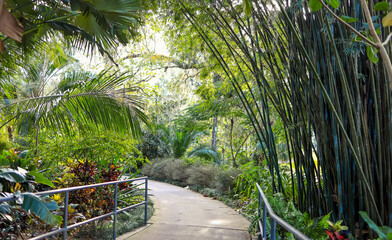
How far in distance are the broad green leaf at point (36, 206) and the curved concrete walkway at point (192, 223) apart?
7.27 feet

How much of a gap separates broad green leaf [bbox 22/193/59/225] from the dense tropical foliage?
2cm

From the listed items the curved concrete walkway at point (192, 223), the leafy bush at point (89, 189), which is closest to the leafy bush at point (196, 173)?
the curved concrete walkway at point (192, 223)

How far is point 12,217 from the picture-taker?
13.2ft

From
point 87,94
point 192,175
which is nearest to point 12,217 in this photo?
point 87,94

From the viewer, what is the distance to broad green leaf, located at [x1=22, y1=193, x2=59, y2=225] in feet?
10.1

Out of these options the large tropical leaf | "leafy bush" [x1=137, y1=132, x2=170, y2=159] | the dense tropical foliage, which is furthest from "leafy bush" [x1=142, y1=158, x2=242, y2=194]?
the large tropical leaf

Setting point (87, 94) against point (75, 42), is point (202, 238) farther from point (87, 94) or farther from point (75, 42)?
point (75, 42)

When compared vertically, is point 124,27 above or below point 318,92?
above

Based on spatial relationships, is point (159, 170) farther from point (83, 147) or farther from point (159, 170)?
point (83, 147)

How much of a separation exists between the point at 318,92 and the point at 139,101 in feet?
11.1

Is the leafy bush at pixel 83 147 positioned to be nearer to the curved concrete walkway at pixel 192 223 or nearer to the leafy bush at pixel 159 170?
the curved concrete walkway at pixel 192 223

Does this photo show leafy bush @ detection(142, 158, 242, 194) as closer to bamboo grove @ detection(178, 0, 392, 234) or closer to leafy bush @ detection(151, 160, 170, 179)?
leafy bush @ detection(151, 160, 170, 179)

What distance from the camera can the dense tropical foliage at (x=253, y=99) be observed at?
9.17 feet

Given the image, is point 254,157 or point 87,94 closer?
point 87,94
